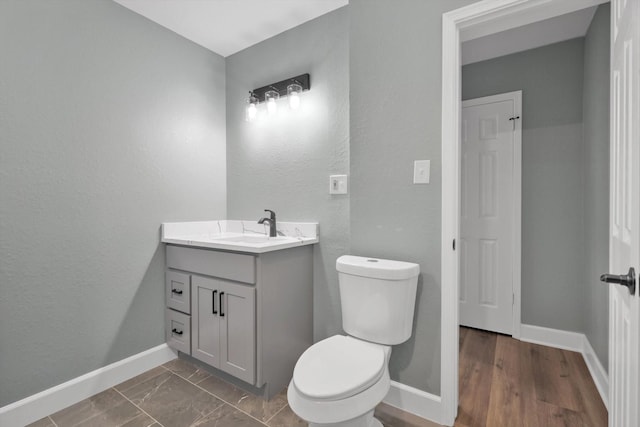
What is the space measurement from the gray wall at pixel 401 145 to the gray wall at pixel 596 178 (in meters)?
1.08

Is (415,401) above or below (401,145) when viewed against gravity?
below

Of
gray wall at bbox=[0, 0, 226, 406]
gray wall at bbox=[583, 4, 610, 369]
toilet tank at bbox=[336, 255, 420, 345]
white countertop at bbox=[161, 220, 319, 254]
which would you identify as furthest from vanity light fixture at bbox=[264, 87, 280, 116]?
gray wall at bbox=[583, 4, 610, 369]

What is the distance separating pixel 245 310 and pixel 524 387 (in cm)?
172

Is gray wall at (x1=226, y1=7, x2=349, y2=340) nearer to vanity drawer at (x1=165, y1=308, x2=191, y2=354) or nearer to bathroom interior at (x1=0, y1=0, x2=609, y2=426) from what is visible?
bathroom interior at (x1=0, y1=0, x2=609, y2=426)

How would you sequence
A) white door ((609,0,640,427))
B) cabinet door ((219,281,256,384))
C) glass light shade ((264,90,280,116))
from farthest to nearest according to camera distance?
glass light shade ((264,90,280,116)), cabinet door ((219,281,256,384)), white door ((609,0,640,427))

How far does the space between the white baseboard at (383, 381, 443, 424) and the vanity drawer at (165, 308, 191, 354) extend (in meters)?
1.31

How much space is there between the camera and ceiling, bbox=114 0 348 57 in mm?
1922

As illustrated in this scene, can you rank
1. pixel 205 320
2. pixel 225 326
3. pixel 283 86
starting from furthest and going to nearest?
pixel 283 86
pixel 205 320
pixel 225 326

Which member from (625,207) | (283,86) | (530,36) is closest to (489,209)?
(530,36)

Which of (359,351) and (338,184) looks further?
(338,184)

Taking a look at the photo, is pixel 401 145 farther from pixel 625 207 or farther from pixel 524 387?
pixel 524 387

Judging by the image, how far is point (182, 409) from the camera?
1646 mm

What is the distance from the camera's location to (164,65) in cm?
215

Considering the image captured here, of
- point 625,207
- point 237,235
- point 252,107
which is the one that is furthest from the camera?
point 237,235
